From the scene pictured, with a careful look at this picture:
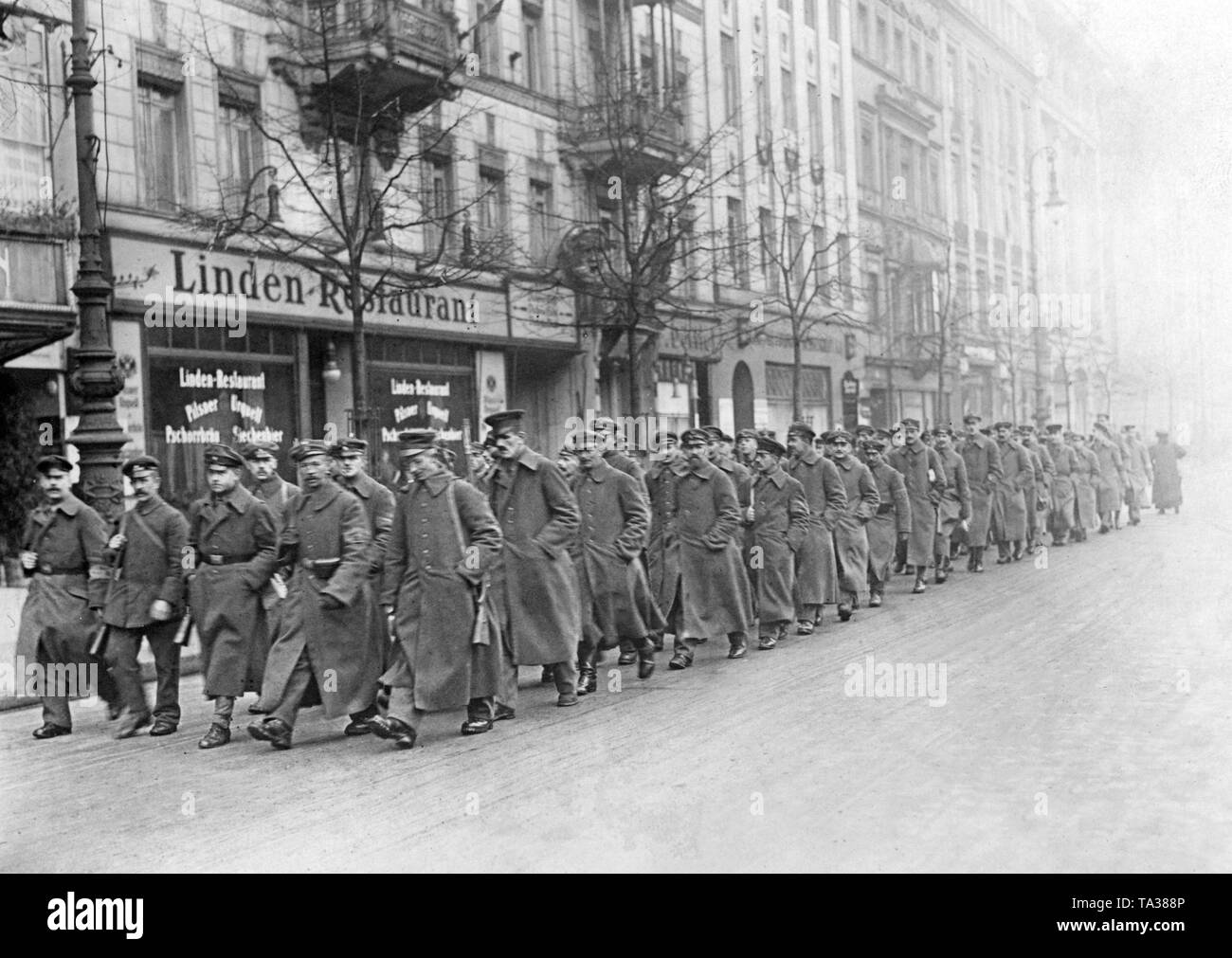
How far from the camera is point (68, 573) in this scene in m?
9.16

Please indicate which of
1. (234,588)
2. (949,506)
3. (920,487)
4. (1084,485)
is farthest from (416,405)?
(234,588)

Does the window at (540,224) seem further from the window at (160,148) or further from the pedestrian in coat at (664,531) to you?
the pedestrian in coat at (664,531)

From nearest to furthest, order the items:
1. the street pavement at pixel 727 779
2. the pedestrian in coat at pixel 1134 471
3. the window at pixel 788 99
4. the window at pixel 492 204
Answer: the street pavement at pixel 727 779 → the window at pixel 492 204 → the pedestrian in coat at pixel 1134 471 → the window at pixel 788 99

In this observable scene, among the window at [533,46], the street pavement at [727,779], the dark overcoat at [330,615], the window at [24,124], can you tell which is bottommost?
the street pavement at [727,779]

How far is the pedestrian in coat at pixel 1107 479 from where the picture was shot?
25.0 meters

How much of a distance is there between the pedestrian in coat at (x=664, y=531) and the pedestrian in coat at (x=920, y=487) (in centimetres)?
547

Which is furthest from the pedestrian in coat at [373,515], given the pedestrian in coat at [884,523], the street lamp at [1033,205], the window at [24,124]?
the street lamp at [1033,205]

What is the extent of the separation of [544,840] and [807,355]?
31.0 metres

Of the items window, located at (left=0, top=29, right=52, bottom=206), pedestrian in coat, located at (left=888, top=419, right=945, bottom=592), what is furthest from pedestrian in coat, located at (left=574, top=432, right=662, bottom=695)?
Result: window, located at (left=0, top=29, right=52, bottom=206)

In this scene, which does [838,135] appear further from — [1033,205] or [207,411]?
[207,411]

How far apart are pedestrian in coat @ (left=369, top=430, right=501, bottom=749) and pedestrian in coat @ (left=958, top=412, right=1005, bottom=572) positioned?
11866 millimetres

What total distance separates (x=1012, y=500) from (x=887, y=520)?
16.1ft

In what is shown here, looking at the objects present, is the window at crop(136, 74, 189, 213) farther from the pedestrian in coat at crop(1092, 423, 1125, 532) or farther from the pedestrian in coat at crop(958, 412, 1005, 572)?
the pedestrian in coat at crop(1092, 423, 1125, 532)

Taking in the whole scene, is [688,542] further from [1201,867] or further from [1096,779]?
[1201,867]
